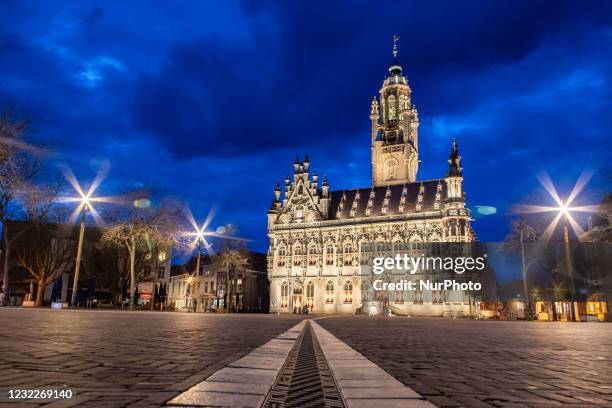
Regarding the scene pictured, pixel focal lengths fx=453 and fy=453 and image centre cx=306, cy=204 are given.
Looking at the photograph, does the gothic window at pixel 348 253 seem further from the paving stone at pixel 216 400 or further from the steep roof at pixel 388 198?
the paving stone at pixel 216 400

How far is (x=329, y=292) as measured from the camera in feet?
221

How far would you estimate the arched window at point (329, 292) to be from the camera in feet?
220

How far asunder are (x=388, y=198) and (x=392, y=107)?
65.7ft

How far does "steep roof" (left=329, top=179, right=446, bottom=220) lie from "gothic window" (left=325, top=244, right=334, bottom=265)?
5008mm

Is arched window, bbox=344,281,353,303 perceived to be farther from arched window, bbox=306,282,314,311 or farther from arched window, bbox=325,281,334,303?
arched window, bbox=306,282,314,311

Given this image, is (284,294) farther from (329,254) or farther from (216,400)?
(216,400)

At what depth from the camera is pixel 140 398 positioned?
332 centimetres

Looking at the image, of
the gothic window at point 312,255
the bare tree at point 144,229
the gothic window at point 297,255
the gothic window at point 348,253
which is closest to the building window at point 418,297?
the gothic window at point 348,253

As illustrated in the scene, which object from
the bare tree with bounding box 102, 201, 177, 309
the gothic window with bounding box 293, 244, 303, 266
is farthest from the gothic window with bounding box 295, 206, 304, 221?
the bare tree with bounding box 102, 201, 177, 309

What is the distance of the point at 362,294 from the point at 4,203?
151 feet

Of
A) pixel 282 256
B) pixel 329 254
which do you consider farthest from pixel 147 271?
pixel 329 254

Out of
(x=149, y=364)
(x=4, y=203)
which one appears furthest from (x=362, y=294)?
(x=149, y=364)

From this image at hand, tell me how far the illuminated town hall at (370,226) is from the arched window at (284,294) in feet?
0.10

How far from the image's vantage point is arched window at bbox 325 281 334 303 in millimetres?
67125
